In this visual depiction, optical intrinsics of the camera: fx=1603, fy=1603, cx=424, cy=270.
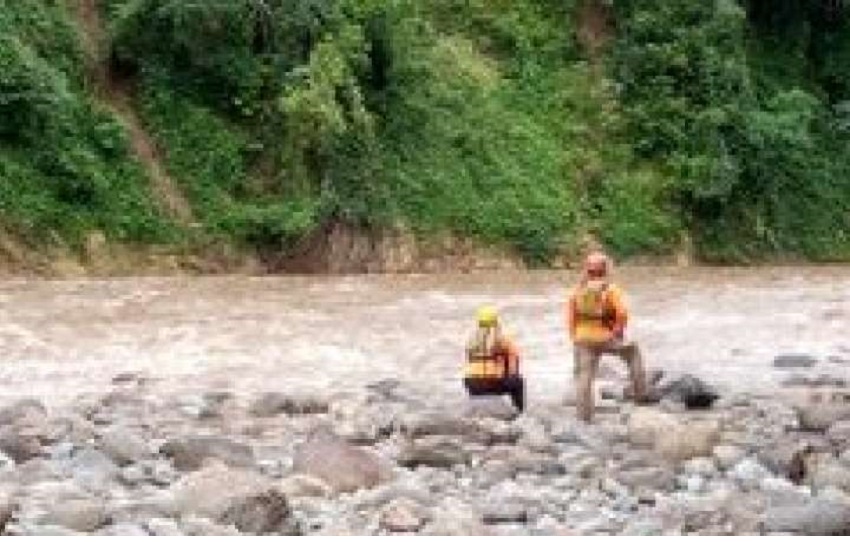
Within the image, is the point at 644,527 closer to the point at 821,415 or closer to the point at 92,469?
the point at 92,469

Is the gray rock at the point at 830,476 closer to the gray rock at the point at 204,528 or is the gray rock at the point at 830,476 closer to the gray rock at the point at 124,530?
the gray rock at the point at 204,528

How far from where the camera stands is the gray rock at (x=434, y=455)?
10.8m

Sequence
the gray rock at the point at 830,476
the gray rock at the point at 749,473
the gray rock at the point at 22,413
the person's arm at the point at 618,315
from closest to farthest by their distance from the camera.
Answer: the gray rock at the point at 830,476 → the gray rock at the point at 749,473 → the gray rock at the point at 22,413 → the person's arm at the point at 618,315

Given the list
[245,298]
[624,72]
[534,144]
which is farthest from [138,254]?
[624,72]

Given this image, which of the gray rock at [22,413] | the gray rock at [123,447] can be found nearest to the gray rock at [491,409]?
the gray rock at [123,447]

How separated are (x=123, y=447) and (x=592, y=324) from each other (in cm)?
400

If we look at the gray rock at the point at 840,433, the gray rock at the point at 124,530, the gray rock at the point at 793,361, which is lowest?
the gray rock at the point at 124,530

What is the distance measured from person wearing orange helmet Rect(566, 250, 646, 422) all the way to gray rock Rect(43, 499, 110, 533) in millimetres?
4945

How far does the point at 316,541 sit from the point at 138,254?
18646mm

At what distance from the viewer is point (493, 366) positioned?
13359 millimetres

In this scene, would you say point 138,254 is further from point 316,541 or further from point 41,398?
point 316,541

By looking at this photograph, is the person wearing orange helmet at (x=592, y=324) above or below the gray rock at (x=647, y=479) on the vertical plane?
above

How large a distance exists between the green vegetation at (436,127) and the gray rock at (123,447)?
1402 cm

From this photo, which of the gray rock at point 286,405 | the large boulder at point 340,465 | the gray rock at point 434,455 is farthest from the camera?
the gray rock at point 286,405
